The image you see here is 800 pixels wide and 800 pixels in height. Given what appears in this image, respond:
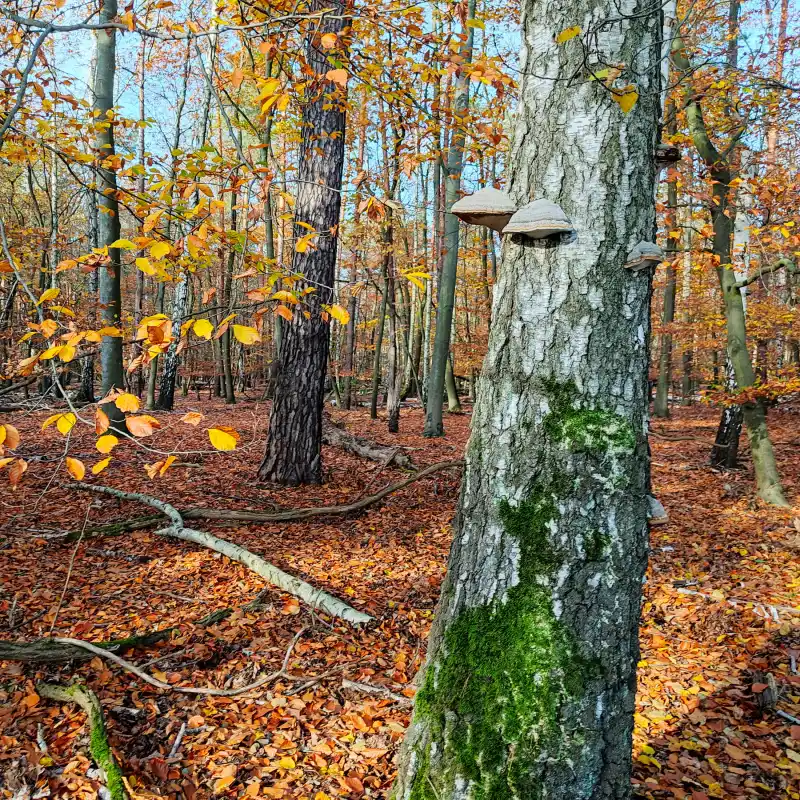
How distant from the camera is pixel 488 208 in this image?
1.70m

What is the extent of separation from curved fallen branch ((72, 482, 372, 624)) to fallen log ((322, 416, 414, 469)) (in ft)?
11.2

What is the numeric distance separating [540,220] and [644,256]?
0.35 meters

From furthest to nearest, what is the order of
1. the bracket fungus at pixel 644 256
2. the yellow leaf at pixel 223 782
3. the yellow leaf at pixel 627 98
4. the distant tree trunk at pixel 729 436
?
the distant tree trunk at pixel 729 436 → the yellow leaf at pixel 223 782 → the bracket fungus at pixel 644 256 → the yellow leaf at pixel 627 98

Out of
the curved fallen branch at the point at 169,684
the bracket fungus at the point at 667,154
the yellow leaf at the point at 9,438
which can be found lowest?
the curved fallen branch at the point at 169,684

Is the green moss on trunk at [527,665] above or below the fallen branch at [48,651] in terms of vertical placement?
above

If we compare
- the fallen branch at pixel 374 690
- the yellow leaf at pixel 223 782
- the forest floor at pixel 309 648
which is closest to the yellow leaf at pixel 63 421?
the forest floor at pixel 309 648

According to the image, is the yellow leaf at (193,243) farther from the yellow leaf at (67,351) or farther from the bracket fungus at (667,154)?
the bracket fungus at (667,154)

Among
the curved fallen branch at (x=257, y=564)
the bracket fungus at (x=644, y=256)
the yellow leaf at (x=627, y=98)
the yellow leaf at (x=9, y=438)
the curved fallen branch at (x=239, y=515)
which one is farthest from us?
the curved fallen branch at (x=239, y=515)

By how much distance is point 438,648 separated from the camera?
1853 millimetres

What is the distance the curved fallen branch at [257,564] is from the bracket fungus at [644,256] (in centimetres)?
312

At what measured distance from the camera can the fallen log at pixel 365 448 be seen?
331 inches

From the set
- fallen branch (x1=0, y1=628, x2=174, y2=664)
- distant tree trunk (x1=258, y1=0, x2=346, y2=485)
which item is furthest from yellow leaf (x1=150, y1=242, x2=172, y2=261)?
distant tree trunk (x1=258, y1=0, x2=346, y2=485)

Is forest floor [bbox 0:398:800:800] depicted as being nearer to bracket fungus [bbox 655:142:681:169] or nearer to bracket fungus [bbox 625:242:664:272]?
bracket fungus [bbox 625:242:664:272]

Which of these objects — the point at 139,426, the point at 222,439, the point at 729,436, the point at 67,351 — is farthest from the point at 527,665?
the point at 729,436
